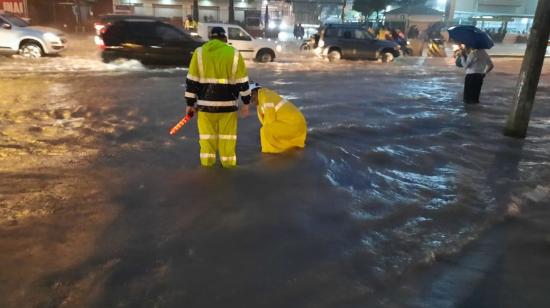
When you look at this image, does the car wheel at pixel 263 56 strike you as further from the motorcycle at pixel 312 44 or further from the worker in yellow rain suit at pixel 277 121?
the worker in yellow rain suit at pixel 277 121

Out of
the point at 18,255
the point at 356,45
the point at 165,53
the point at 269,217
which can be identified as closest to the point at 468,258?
the point at 269,217

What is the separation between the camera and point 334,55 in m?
19.7

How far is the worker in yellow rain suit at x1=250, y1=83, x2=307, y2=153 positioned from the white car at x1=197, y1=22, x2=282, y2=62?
11.8 m

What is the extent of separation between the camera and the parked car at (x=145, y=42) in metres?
13.2

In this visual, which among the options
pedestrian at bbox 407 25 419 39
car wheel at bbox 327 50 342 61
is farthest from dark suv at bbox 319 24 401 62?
pedestrian at bbox 407 25 419 39

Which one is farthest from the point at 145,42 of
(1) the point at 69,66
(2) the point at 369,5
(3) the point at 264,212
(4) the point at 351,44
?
(2) the point at 369,5

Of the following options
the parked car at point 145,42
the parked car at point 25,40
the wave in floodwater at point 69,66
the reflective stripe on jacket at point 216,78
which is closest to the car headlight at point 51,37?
the parked car at point 25,40

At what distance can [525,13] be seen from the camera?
132ft

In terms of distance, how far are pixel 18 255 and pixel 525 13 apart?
46.6 meters

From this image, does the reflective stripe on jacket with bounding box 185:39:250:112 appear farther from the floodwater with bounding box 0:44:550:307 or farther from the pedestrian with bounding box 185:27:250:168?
the floodwater with bounding box 0:44:550:307

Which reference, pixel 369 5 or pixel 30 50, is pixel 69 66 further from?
pixel 369 5

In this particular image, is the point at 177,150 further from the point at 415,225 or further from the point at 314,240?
the point at 415,225

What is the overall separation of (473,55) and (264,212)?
7.53m

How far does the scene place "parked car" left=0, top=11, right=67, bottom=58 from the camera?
14.1m
